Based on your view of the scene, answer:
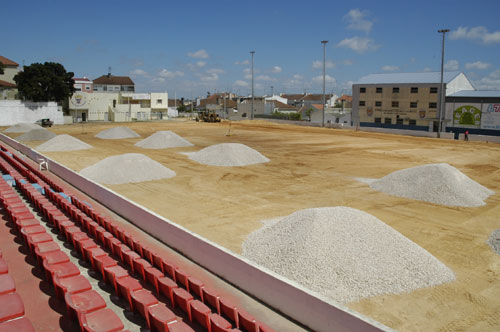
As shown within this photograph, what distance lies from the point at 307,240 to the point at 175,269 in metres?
3.29

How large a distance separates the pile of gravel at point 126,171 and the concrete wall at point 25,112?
174 ft

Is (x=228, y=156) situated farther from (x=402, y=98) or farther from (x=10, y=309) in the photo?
(x=402, y=98)

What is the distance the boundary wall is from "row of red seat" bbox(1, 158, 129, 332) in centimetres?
275

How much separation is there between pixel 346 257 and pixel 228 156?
722 inches

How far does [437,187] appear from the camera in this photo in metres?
18.0

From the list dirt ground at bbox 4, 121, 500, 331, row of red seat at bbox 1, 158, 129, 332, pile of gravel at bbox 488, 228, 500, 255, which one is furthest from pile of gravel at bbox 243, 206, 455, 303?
row of red seat at bbox 1, 158, 129, 332

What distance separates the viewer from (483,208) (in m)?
16.6

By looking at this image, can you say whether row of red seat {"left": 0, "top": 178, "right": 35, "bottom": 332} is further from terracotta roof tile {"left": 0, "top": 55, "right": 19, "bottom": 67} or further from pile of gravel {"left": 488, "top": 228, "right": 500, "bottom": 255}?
terracotta roof tile {"left": 0, "top": 55, "right": 19, "bottom": 67}

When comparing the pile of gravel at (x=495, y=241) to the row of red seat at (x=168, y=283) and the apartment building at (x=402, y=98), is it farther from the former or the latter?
the apartment building at (x=402, y=98)

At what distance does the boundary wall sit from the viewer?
6.66 meters

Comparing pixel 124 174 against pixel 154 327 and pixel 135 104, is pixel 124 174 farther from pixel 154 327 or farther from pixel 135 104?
pixel 135 104

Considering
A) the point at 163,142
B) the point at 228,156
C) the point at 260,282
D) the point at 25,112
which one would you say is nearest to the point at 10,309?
the point at 260,282

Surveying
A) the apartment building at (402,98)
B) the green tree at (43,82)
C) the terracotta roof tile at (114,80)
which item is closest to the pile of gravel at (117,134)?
the green tree at (43,82)

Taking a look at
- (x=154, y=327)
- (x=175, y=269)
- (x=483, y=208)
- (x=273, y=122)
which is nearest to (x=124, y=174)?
(x=175, y=269)
